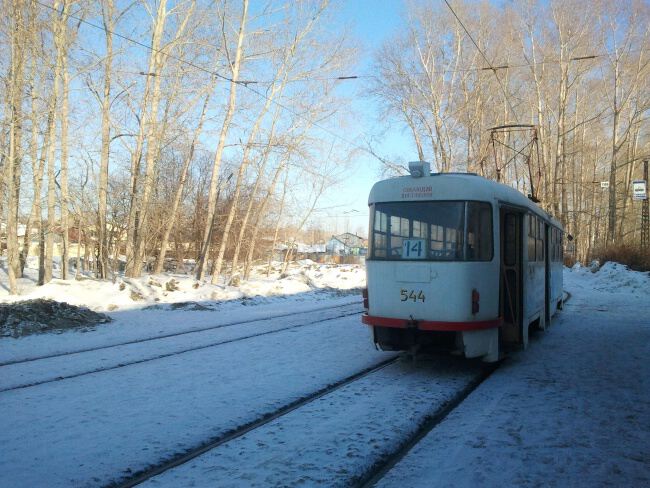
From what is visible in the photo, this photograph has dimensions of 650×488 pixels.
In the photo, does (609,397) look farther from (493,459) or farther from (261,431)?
(261,431)

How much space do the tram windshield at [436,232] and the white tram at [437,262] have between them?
14mm

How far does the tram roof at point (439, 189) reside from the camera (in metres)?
7.56

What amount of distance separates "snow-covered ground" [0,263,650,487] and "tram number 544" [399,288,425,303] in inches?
43.0

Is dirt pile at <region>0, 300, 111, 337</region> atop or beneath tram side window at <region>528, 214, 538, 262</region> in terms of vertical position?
beneath

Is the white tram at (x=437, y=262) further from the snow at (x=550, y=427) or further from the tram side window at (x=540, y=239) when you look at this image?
the tram side window at (x=540, y=239)

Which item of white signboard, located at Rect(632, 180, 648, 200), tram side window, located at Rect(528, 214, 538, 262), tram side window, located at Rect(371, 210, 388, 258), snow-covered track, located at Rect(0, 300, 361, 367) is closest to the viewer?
tram side window, located at Rect(371, 210, 388, 258)

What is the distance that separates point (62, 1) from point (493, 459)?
66.4 ft

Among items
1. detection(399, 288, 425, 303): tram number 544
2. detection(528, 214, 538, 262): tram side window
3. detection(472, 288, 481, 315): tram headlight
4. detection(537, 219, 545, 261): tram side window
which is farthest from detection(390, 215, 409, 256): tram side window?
detection(537, 219, 545, 261): tram side window

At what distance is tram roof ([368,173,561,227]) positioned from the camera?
7.56 m

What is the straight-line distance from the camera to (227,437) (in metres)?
4.93

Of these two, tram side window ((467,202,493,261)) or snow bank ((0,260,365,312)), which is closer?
tram side window ((467,202,493,261))

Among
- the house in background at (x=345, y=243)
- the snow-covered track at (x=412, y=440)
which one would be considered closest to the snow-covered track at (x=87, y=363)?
the snow-covered track at (x=412, y=440)

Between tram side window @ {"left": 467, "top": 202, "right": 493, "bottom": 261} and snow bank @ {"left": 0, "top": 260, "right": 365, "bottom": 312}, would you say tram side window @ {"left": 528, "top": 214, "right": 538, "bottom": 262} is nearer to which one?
tram side window @ {"left": 467, "top": 202, "right": 493, "bottom": 261}

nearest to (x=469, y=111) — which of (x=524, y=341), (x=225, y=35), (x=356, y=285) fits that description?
(x=356, y=285)
